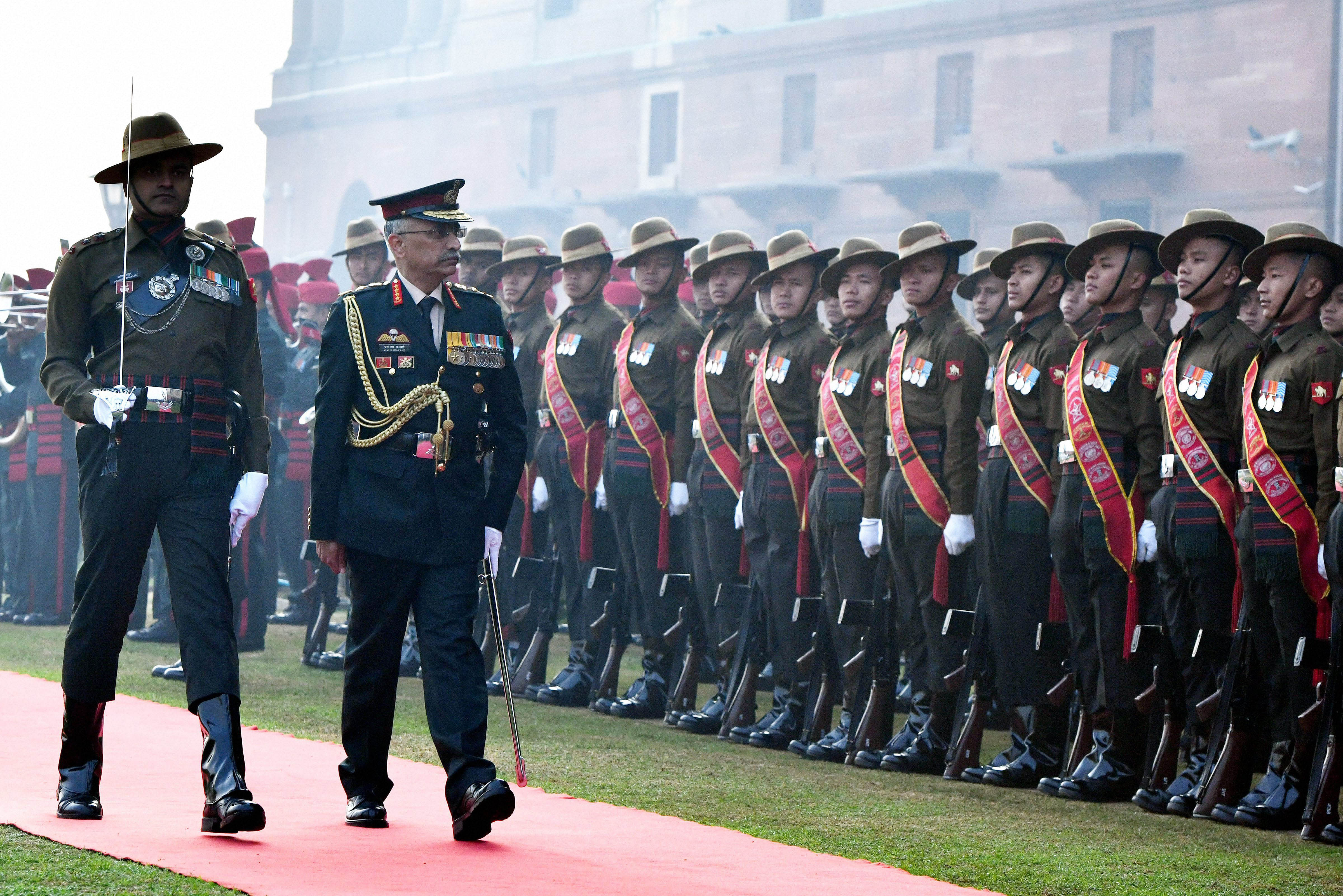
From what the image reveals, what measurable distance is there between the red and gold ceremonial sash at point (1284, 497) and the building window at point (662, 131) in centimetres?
3715

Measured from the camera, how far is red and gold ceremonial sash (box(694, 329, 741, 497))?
9.14m

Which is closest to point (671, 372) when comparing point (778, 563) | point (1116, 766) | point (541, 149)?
point (778, 563)

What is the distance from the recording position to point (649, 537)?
31.5ft

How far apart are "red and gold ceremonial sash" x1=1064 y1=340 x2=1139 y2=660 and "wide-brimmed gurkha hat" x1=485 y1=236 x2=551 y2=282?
3883 millimetres

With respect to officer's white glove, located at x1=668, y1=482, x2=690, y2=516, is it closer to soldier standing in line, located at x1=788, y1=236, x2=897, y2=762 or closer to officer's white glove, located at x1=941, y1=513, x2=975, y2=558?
soldier standing in line, located at x1=788, y1=236, x2=897, y2=762

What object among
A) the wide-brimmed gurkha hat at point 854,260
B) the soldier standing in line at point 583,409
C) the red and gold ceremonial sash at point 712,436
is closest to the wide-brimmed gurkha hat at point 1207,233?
the wide-brimmed gurkha hat at point 854,260

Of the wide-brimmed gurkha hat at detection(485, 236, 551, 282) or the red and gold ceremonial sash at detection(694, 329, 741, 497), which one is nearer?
the red and gold ceremonial sash at detection(694, 329, 741, 497)

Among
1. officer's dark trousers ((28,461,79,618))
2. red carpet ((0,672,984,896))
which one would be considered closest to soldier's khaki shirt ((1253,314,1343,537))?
red carpet ((0,672,984,896))

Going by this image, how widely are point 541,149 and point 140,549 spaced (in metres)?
41.2

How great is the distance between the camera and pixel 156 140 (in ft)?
18.4

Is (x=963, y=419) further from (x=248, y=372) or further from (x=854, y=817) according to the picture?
(x=248, y=372)

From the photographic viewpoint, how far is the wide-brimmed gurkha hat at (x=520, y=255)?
10672 millimetres

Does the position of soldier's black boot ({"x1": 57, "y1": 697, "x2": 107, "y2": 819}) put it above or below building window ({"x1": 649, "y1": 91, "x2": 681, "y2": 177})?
below

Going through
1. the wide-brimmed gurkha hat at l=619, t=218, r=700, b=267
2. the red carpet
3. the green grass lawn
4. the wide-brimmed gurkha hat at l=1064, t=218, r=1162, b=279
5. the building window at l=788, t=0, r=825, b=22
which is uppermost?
the building window at l=788, t=0, r=825, b=22
